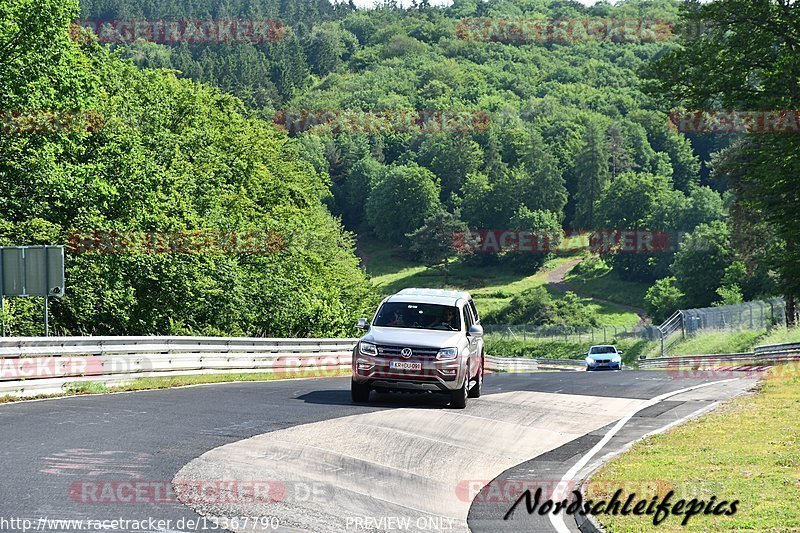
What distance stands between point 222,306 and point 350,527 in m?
38.3

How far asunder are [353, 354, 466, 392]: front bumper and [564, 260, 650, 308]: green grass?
134 meters

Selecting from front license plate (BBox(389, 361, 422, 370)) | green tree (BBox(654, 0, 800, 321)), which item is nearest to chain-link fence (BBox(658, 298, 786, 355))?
green tree (BBox(654, 0, 800, 321))

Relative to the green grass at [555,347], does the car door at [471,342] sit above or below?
above

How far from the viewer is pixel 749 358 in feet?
150

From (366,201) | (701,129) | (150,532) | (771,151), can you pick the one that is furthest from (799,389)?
(366,201)

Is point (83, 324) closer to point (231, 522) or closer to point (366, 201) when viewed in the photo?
point (231, 522)

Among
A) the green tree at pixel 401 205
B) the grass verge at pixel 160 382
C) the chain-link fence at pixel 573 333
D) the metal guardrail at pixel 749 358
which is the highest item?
the green tree at pixel 401 205

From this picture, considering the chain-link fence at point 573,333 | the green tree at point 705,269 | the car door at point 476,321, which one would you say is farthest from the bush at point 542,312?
the car door at point 476,321

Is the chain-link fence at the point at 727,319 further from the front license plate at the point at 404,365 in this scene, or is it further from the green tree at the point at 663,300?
the green tree at the point at 663,300

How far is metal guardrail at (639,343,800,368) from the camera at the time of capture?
128 feet

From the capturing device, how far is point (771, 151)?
3709 centimetres

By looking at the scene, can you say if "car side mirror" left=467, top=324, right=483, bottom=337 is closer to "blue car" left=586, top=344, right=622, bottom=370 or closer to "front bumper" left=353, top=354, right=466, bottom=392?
"front bumper" left=353, top=354, right=466, bottom=392

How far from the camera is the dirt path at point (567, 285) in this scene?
477 ft

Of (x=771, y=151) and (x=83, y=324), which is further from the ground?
(x=771, y=151)
